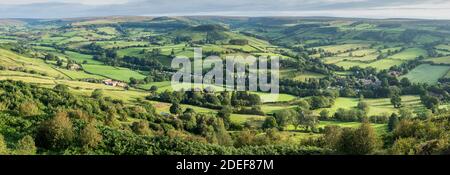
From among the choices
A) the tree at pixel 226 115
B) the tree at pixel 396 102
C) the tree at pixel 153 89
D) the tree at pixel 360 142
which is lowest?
the tree at pixel 396 102

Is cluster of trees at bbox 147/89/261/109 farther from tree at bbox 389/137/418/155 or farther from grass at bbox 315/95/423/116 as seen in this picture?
tree at bbox 389/137/418/155

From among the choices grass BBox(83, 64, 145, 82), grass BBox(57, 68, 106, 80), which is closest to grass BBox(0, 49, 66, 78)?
grass BBox(57, 68, 106, 80)

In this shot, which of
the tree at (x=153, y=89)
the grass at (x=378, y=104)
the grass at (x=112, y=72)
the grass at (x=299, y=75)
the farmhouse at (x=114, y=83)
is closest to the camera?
the grass at (x=378, y=104)

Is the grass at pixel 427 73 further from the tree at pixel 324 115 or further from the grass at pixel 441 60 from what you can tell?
the tree at pixel 324 115

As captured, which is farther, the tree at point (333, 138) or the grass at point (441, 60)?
the grass at point (441, 60)

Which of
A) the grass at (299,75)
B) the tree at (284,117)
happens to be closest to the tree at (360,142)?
the tree at (284,117)
